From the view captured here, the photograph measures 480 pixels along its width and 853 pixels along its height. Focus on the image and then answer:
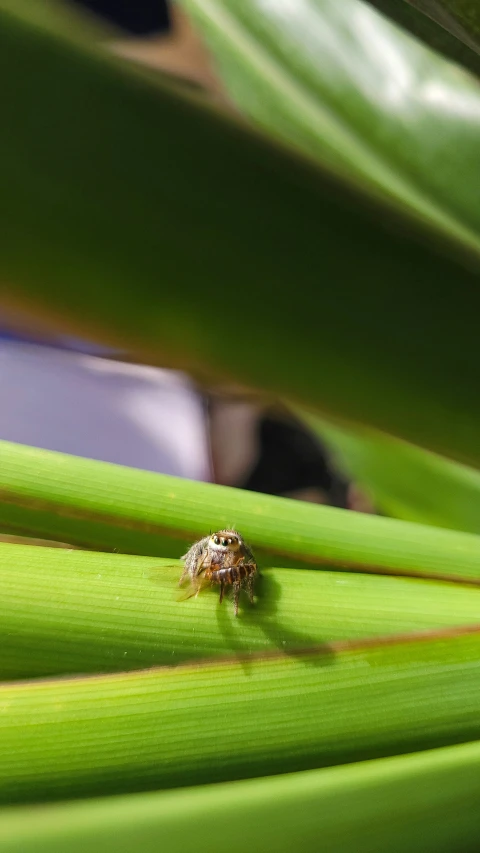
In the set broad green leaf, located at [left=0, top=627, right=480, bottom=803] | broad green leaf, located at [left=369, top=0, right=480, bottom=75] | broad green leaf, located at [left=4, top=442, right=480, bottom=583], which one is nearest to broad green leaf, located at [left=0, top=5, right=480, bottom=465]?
broad green leaf, located at [left=369, top=0, right=480, bottom=75]

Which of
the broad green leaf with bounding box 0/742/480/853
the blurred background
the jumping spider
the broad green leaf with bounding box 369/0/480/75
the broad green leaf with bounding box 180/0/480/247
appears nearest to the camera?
the broad green leaf with bounding box 0/742/480/853

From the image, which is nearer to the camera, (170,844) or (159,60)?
(170,844)

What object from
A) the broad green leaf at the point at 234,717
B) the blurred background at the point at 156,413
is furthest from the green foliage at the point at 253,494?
the blurred background at the point at 156,413

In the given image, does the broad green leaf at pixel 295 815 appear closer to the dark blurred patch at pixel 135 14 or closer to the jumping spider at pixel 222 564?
the jumping spider at pixel 222 564

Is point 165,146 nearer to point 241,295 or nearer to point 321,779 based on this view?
point 241,295

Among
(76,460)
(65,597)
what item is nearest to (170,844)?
(65,597)

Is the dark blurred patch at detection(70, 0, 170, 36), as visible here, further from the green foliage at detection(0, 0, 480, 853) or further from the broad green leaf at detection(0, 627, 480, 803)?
the broad green leaf at detection(0, 627, 480, 803)

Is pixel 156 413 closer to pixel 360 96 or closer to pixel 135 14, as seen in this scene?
pixel 360 96
